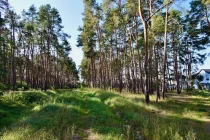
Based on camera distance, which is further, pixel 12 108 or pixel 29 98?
pixel 29 98

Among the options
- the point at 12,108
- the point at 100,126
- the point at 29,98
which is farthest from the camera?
the point at 29,98

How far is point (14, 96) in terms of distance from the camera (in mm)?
16734

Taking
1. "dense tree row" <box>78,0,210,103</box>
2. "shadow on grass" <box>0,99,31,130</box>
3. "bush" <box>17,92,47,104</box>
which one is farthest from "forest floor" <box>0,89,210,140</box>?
"dense tree row" <box>78,0,210,103</box>

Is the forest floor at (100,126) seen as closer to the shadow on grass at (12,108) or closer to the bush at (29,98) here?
the shadow on grass at (12,108)

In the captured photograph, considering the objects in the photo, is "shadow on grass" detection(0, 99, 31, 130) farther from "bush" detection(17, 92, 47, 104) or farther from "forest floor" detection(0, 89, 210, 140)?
"bush" detection(17, 92, 47, 104)

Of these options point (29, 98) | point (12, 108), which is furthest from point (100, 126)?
point (29, 98)

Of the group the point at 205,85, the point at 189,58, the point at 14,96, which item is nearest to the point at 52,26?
the point at 14,96

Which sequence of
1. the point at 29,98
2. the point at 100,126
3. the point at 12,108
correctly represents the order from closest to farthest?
the point at 100,126
the point at 12,108
the point at 29,98

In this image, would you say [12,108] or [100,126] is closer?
[100,126]

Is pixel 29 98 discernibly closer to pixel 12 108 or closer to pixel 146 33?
pixel 12 108

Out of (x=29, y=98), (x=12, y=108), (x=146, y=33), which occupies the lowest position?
(x=12, y=108)

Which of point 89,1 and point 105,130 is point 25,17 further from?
point 105,130

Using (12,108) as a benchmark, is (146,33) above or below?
above

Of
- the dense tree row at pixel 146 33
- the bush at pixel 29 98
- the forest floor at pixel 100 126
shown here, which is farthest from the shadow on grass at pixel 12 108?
the dense tree row at pixel 146 33
